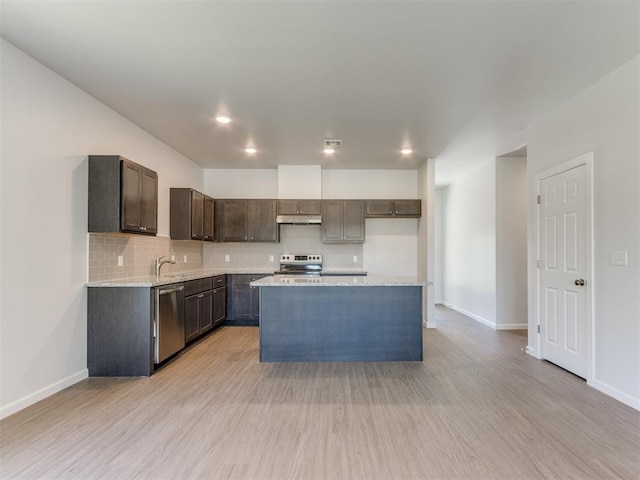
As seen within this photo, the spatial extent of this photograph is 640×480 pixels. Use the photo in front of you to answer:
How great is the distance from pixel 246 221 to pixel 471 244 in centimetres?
436

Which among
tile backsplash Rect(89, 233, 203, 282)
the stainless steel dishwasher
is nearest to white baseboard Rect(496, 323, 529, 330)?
the stainless steel dishwasher

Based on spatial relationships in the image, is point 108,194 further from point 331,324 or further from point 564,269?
point 564,269

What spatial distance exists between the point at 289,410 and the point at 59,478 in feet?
4.74

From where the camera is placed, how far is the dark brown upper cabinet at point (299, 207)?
5910 millimetres

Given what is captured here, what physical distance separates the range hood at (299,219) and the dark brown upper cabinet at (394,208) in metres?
0.96

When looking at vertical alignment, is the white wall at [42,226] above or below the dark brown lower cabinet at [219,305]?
above

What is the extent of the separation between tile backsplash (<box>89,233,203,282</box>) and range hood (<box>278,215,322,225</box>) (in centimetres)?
167

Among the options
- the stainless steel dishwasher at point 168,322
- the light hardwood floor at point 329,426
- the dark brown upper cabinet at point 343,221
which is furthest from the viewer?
the dark brown upper cabinet at point 343,221

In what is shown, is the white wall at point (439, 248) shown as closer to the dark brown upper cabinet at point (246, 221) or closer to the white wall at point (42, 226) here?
the dark brown upper cabinet at point (246, 221)

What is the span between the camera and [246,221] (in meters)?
5.92

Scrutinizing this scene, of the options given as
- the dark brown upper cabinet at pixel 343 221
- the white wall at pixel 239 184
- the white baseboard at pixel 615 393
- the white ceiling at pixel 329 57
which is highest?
the white ceiling at pixel 329 57

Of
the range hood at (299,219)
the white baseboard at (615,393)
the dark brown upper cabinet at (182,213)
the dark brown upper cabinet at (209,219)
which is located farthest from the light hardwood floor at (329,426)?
the range hood at (299,219)

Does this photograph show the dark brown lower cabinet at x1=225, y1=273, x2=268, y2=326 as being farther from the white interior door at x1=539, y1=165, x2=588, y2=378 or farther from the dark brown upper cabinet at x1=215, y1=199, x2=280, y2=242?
the white interior door at x1=539, y1=165, x2=588, y2=378

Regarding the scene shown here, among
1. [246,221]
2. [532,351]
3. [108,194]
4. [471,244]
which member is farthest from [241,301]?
[471,244]
